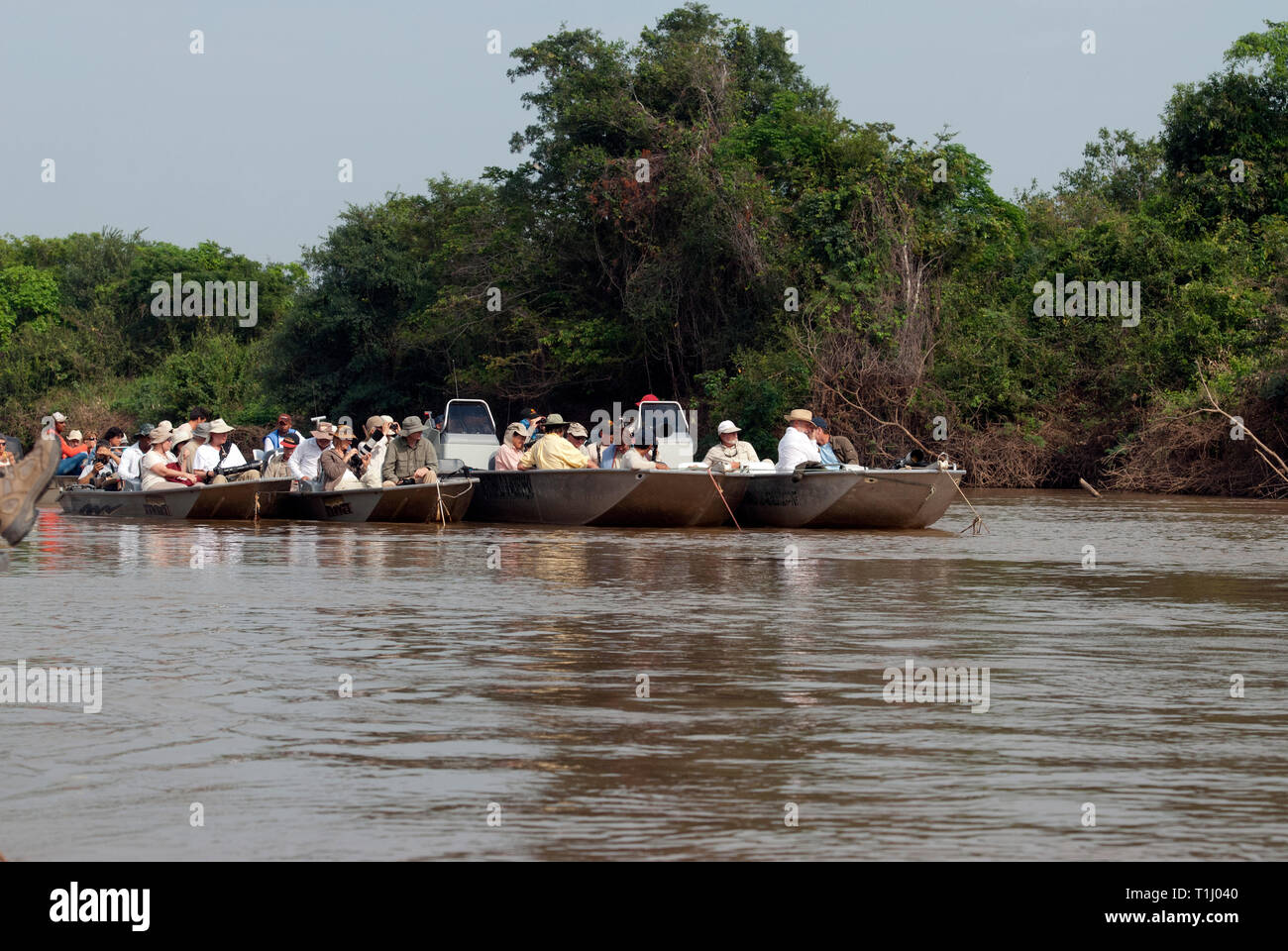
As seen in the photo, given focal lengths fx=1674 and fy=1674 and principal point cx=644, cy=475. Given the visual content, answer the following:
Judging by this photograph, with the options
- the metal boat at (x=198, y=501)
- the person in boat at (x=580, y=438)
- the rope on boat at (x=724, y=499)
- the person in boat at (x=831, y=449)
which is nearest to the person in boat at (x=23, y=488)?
the rope on boat at (x=724, y=499)

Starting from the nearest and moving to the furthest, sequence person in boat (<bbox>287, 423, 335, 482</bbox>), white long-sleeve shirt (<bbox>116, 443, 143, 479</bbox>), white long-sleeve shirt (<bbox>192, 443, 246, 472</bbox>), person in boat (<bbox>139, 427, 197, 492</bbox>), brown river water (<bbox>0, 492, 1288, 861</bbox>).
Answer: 1. brown river water (<bbox>0, 492, 1288, 861</bbox>)
2. person in boat (<bbox>139, 427, 197, 492</bbox>)
3. white long-sleeve shirt (<bbox>192, 443, 246, 472</bbox>)
4. person in boat (<bbox>287, 423, 335, 482</bbox>)
5. white long-sleeve shirt (<bbox>116, 443, 143, 479</bbox>)

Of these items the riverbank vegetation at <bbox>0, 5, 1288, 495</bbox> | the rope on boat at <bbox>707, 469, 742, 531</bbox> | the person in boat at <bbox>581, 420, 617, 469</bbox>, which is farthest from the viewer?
the riverbank vegetation at <bbox>0, 5, 1288, 495</bbox>

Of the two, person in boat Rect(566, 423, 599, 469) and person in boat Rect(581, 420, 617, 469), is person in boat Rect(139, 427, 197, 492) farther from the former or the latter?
person in boat Rect(581, 420, 617, 469)

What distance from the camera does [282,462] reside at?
2344cm

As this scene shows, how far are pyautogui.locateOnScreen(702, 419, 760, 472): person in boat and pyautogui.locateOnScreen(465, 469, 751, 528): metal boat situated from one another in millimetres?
639

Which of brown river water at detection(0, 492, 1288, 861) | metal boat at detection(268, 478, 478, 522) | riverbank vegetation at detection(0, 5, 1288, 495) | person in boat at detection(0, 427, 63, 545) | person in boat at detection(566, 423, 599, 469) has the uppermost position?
riverbank vegetation at detection(0, 5, 1288, 495)

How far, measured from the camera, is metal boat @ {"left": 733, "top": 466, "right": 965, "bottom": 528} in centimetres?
1961

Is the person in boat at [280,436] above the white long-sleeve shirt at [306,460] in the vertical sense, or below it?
above

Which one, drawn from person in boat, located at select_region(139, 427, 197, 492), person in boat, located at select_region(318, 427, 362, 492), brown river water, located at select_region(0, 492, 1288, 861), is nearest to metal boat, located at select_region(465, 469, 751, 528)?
person in boat, located at select_region(318, 427, 362, 492)

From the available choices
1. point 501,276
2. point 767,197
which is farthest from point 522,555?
point 501,276

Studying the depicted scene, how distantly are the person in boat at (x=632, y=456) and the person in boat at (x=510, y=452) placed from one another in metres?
1.34

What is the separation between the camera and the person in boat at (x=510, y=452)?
22.3m

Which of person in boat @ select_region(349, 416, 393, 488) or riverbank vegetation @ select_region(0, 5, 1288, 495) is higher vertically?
riverbank vegetation @ select_region(0, 5, 1288, 495)

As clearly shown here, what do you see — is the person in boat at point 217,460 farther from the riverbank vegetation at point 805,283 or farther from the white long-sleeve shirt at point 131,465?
the riverbank vegetation at point 805,283
